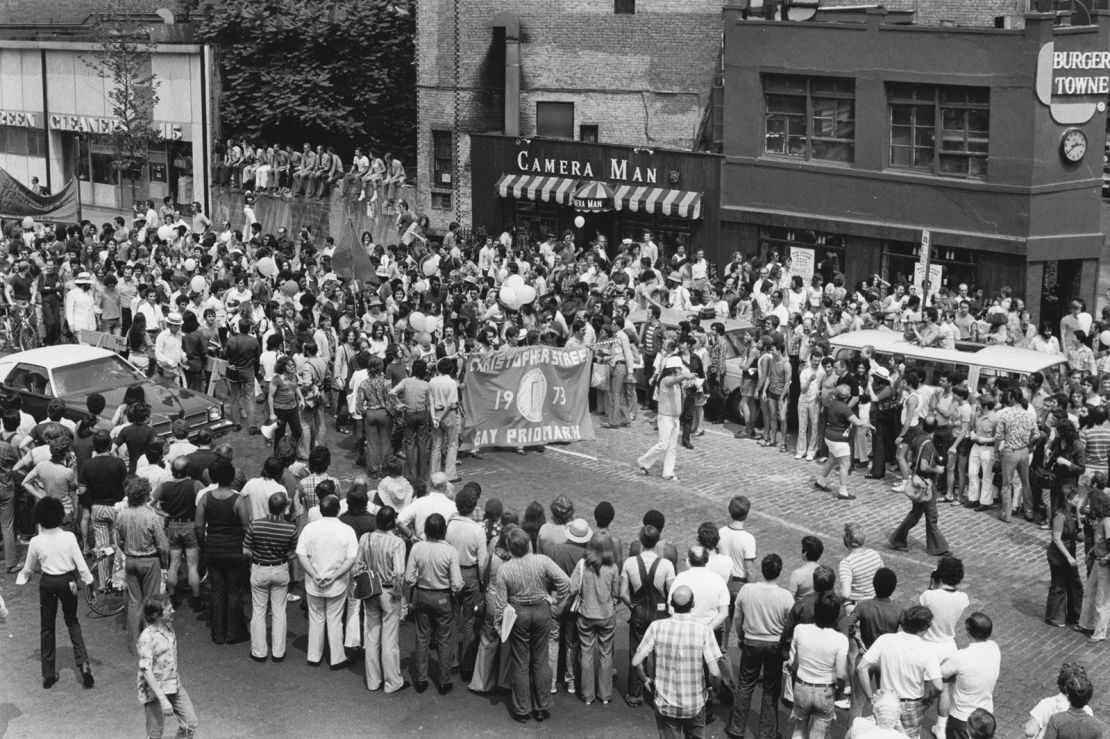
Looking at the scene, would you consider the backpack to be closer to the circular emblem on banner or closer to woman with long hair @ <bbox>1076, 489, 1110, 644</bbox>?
woman with long hair @ <bbox>1076, 489, 1110, 644</bbox>

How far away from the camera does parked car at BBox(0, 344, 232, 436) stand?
2025 centimetres

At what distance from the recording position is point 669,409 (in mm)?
19891

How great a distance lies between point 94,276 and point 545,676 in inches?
622

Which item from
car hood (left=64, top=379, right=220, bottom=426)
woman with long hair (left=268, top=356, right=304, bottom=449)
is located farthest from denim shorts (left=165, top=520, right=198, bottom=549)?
car hood (left=64, top=379, right=220, bottom=426)

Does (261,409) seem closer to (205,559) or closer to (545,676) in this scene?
(205,559)

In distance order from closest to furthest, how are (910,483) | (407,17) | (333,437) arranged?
(910,483) < (333,437) < (407,17)

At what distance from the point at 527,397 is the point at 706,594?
30.6ft

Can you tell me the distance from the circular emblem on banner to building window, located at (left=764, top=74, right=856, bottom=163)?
488 inches

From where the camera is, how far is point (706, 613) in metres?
12.1

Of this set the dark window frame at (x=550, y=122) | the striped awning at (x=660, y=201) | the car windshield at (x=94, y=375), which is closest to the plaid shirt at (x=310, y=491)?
the car windshield at (x=94, y=375)

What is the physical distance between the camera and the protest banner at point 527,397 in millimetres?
20906

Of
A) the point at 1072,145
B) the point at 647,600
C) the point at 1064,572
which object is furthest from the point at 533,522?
the point at 1072,145

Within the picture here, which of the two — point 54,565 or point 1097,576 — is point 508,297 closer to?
point 1097,576

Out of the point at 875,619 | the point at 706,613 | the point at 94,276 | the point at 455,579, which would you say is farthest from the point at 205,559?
the point at 94,276
